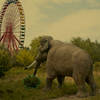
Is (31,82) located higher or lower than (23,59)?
higher

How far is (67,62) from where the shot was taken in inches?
385

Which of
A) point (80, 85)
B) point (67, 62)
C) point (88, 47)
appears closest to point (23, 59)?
point (88, 47)

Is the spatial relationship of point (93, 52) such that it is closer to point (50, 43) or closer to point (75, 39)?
point (75, 39)

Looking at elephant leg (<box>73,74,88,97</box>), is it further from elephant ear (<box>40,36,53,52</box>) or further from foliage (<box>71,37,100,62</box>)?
foliage (<box>71,37,100,62</box>)

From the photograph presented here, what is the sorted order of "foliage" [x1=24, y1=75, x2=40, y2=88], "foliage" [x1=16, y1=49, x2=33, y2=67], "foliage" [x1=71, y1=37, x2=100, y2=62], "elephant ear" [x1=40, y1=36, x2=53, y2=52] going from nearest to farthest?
1. "elephant ear" [x1=40, y1=36, x2=53, y2=52]
2. "foliage" [x1=24, y1=75, x2=40, y2=88]
3. "foliage" [x1=16, y1=49, x2=33, y2=67]
4. "foliage" [x1=71, y1=37, x2=100, y2=62]

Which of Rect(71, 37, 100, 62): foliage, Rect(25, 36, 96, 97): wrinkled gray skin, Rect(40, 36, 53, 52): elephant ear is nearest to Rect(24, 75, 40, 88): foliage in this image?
Rect(25, 36, 96, 97): wrinkled gray skin

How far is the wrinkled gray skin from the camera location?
934 cm

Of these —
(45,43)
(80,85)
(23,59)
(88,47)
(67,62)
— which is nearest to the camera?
(80,85)

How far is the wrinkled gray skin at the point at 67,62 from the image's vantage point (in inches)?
368

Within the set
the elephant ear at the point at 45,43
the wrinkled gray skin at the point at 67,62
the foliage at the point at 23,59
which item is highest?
the elephant ear at the point at 45,43

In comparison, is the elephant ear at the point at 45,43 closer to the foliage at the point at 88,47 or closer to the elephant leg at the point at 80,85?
the elephant leg at the point at 80,85

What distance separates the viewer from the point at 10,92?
9.62 metres

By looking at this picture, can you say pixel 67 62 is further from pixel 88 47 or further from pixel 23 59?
pixel 88 47

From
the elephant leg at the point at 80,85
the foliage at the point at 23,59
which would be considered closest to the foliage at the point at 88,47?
the foliage at the point at 23,59
